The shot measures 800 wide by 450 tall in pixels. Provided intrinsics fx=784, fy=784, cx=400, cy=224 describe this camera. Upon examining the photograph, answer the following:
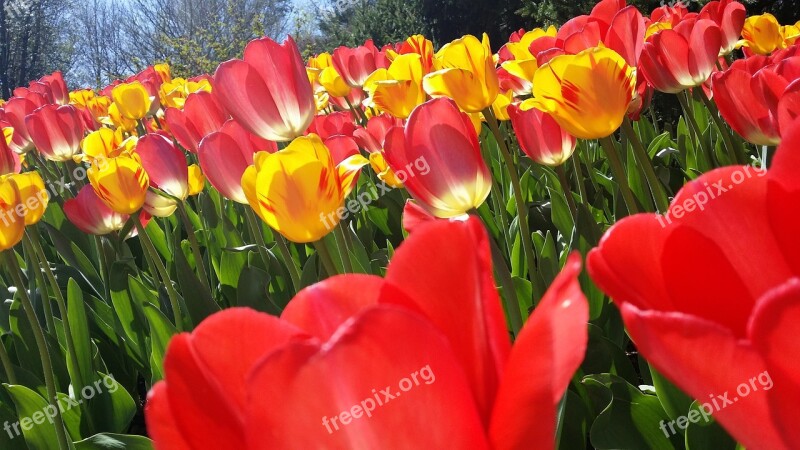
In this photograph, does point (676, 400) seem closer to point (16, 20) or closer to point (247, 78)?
point (247, 78)

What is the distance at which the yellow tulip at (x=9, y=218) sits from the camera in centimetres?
137

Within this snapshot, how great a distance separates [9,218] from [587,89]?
998 millimetres

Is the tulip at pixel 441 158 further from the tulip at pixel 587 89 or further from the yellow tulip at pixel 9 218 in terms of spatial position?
the yellow tulip at pixel 9 218

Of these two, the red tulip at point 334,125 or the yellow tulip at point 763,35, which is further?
the yellow tulip at point 763,35

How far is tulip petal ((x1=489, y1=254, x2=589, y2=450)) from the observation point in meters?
0.30

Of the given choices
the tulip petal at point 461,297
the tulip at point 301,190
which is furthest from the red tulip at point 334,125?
the tulip petal at point 461,297

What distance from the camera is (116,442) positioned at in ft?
3.82

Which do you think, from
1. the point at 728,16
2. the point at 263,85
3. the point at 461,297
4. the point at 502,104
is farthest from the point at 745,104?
the point at 461,297

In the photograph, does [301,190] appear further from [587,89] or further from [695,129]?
[695,129]

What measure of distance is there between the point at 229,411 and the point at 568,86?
0.93m

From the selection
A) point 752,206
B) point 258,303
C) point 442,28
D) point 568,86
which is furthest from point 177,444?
point 442,28

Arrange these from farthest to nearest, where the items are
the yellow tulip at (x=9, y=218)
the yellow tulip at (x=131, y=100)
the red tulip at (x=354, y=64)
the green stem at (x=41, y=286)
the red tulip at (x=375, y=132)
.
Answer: the yellow tulip at (x=131, y=100), the red tulip at (x=354, y=64), the red tulip at (x=375, y=132), the green stem at (x=41, y=286), the yellow tulip at (x=9, y=218)

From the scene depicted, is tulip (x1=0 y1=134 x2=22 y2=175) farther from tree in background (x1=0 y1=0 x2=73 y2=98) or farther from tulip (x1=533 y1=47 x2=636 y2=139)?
tree in background (x1=0 y1=0 x2=73 y2=98)

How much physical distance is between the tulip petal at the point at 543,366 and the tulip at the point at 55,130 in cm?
274
